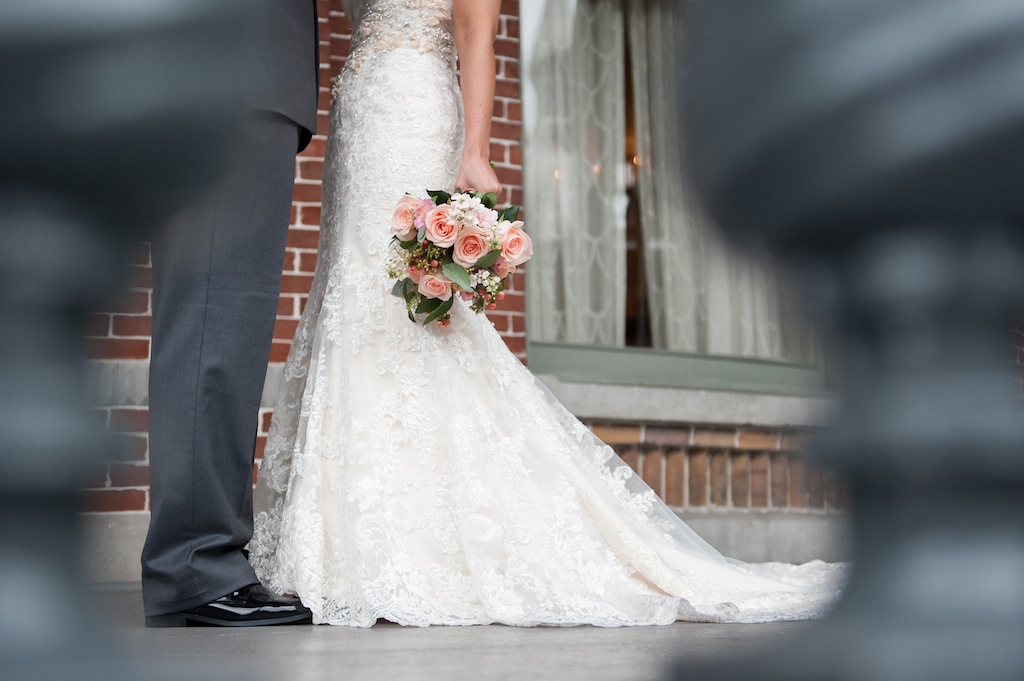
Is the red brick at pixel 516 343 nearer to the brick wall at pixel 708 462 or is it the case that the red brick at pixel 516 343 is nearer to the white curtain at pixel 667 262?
the brick wall at pixel 708 462

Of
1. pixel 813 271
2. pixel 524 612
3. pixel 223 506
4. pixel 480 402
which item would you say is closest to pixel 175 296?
pixel 223 506

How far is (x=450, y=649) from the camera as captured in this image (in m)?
1.53

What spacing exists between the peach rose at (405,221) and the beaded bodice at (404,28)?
1.52 feet

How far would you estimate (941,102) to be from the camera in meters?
0.33

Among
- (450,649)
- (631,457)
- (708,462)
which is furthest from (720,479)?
(450,649)

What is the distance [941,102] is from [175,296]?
1939 millimetres

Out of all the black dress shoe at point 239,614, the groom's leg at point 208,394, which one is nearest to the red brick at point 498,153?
the groom's leg at point 208,394

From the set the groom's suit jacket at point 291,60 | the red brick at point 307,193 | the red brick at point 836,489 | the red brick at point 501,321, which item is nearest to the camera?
the red brick at point 836,489

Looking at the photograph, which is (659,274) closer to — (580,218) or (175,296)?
(580,218)

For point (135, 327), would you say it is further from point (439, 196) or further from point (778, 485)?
point (778, 485)

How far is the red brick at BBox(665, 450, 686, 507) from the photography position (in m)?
4.01

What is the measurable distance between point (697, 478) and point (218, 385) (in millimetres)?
2467

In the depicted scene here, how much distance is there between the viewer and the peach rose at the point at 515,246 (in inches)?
91.9

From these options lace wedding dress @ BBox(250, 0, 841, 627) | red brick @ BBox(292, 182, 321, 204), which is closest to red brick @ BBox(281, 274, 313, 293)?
red brick @ BBox(292, 182, 321, 204)
